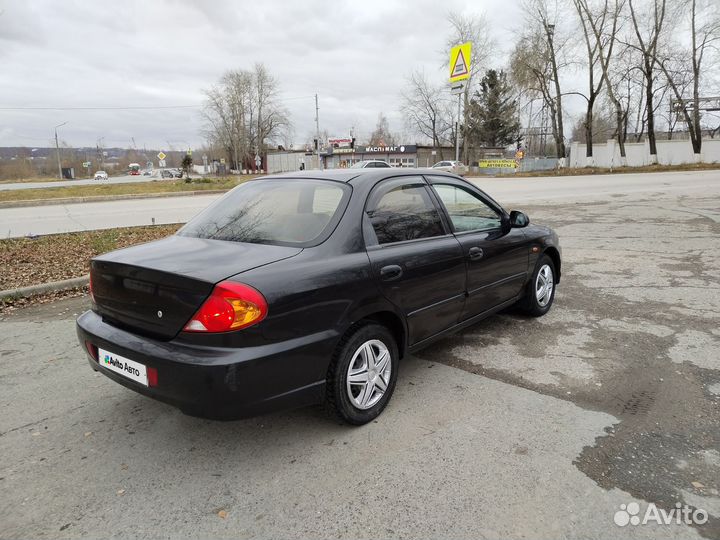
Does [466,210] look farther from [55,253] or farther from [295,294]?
[55,253]

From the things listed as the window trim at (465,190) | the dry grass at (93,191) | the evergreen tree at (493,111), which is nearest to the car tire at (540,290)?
the window trim at (465,190)

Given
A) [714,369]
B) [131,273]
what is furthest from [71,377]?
[714,369]

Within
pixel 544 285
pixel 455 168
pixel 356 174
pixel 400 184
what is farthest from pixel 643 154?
pixel 356 174

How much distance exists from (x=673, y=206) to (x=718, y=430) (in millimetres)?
13699

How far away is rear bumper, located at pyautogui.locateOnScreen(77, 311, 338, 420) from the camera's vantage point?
7.84 ft

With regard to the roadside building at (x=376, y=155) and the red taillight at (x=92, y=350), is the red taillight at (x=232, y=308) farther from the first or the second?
the roadside building at (x=376, y=155)

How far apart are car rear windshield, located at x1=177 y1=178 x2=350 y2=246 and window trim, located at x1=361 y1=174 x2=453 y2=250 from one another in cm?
17

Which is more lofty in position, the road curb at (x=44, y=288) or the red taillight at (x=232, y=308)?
the red taillight at (x=232, y=308)

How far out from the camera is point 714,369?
147 inches

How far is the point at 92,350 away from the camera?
300 centimetres

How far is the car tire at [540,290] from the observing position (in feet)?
15.8

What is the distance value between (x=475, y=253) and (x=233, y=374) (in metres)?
2.22

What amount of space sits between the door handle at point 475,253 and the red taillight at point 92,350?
2.68 m

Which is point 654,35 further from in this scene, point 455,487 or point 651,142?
point 455,487
